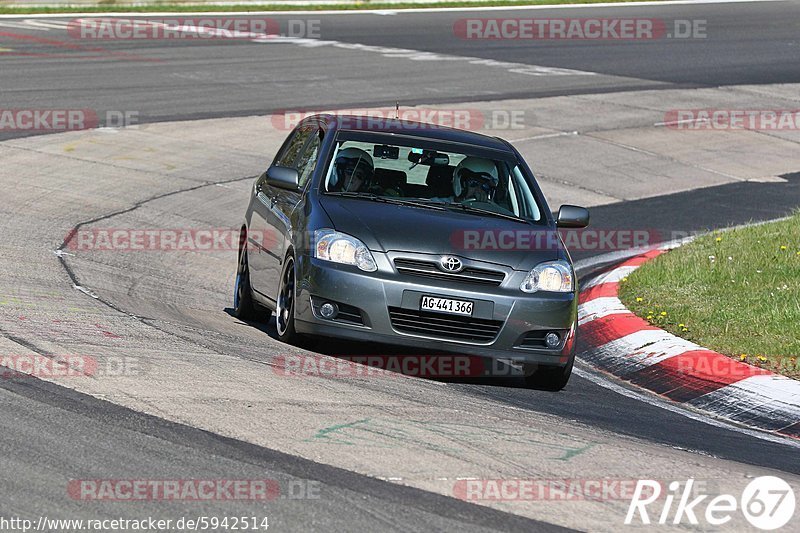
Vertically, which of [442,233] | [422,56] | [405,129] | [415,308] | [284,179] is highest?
[405,129]

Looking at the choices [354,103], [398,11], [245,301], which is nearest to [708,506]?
[245,301]

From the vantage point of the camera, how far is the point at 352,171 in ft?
30.9

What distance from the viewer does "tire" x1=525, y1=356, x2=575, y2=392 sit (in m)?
8.67

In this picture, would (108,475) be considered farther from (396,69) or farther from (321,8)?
(321,8)

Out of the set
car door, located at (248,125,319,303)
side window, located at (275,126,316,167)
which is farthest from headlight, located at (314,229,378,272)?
side window, located at (275,126,316,167)

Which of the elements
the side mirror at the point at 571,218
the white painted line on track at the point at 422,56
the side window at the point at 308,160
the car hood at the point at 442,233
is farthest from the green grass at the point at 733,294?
the white painted line on track at the point at 422,56

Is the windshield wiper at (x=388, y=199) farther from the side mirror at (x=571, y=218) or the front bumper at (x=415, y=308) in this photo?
the side mirror at (x=571, y=218)

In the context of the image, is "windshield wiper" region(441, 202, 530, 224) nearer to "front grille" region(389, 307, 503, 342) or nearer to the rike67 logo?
"front grille" region(389, 307, 503, 342)

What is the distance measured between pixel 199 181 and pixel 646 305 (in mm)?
6643

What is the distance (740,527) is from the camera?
5.55 metres

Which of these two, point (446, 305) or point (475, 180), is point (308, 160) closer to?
point (475, 180)

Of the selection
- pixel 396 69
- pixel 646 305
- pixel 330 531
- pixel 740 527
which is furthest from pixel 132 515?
pixel 396 69

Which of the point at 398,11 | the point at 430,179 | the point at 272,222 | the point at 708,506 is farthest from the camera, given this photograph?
the point at 398,11

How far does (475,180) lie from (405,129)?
801 mm
